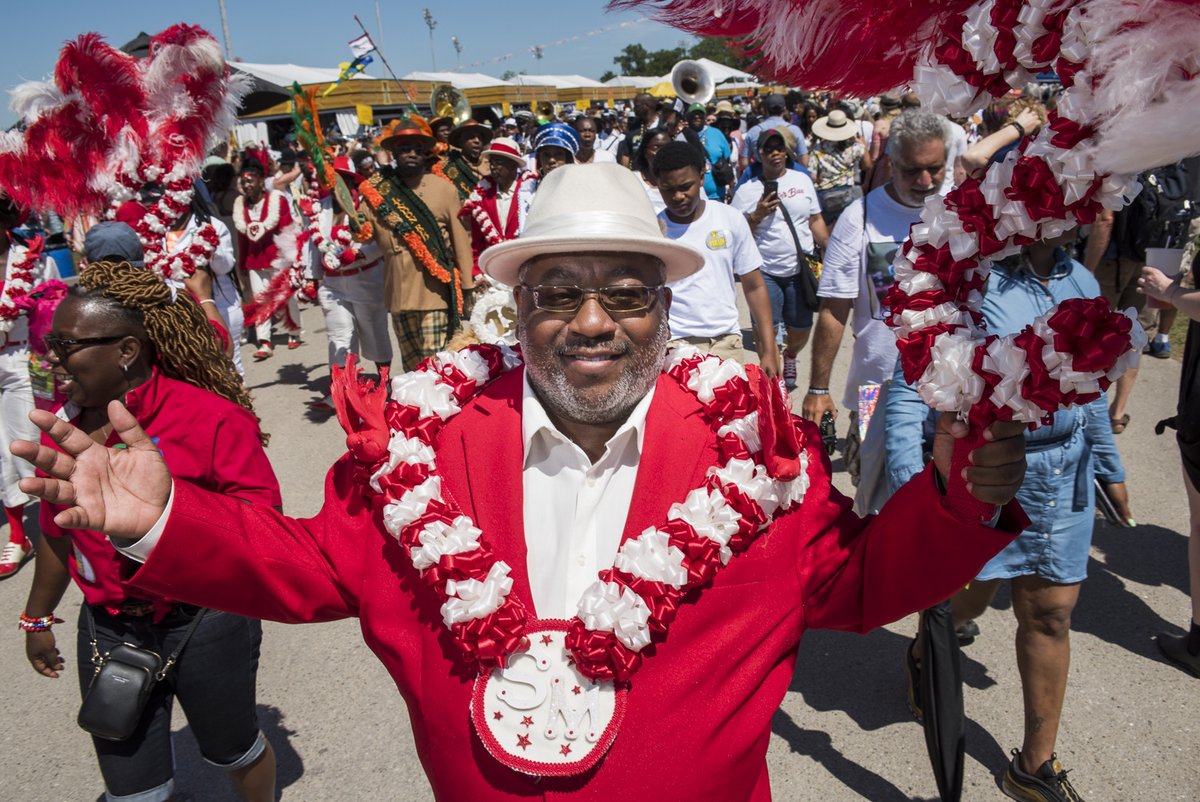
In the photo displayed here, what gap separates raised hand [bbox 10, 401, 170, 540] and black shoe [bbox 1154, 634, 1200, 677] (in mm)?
4157

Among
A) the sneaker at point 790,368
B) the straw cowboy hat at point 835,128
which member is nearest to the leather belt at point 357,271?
the sneaker at point 790,368

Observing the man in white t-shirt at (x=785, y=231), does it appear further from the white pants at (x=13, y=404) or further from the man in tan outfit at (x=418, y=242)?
the white pants at (x=13, y=404)

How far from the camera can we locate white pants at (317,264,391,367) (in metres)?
7.11

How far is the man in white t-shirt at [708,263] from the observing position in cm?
476

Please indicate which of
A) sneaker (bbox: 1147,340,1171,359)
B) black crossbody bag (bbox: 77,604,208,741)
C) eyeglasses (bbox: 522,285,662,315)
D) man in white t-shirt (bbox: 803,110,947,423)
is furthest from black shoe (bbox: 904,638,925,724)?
sneaker (bbox: 1147,340,1171,359)

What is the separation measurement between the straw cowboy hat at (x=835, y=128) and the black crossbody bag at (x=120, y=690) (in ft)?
28.6

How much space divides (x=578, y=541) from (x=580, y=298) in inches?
22.8

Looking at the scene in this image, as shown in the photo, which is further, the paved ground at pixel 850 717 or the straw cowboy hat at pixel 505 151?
the straw cowboy hat at pixel 505 151

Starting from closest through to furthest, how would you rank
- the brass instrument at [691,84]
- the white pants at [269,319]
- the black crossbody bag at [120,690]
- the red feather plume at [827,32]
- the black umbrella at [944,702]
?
1. the red feather plume at [827,32]
2. the black crossbody bag at [120,690]
3. the black umbrella at [944,702]
4. the white pants at [269,319]
5. the brass instrument at [691,84]

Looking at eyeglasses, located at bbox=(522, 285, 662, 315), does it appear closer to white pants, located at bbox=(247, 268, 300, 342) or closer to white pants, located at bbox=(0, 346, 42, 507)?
white pants, located at bbox=(0, 346, 42, 507)

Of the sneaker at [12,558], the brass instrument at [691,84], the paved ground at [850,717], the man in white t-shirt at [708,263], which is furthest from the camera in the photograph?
the brass instrument at [691,84]

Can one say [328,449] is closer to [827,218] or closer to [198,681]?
[198,681]

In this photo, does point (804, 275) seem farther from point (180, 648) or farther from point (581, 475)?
point (180, 648)

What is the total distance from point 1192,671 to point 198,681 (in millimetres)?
4032
